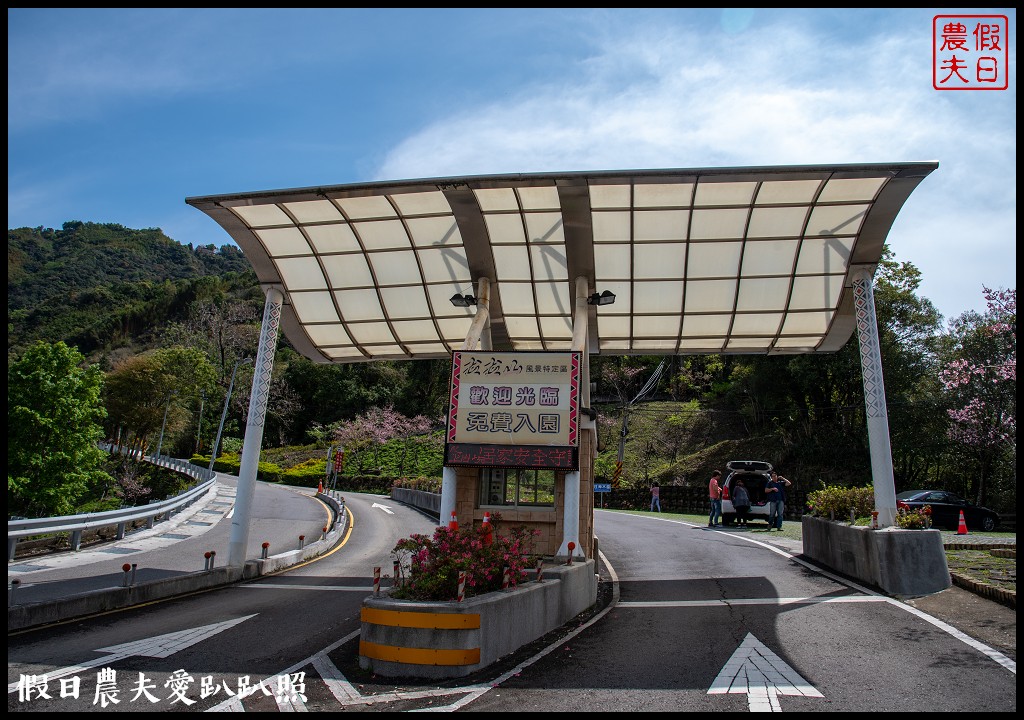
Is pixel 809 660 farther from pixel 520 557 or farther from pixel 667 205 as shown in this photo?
pixel 667 205

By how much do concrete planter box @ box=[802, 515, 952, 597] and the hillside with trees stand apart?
18426 mm

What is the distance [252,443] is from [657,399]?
154 ft

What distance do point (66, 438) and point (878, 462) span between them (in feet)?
141

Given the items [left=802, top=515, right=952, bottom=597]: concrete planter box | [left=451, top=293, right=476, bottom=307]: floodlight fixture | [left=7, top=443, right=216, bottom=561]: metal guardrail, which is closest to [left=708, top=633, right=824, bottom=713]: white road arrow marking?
[left=802, top=515, right=952, bottom=597]: concrete planter box

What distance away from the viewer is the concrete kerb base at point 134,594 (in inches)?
376

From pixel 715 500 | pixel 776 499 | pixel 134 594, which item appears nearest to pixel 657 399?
pixel 715 500

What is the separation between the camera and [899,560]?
11633 millimetres

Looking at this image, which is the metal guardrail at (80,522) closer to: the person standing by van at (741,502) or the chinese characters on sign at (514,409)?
the chinese characters on sign at (514,409)

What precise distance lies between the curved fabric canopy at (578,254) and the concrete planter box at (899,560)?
622cm

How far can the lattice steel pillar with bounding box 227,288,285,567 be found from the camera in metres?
15.0

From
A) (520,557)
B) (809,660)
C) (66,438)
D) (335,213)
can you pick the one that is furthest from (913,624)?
(66,438)

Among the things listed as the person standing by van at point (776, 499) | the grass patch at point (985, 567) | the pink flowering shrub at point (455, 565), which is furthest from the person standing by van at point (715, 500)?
the pink flowering shrub at point (455, 565)

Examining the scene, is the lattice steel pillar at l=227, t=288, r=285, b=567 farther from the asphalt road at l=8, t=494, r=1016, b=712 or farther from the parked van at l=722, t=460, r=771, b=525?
the parked van at l=722, t=460, r=771, b=525

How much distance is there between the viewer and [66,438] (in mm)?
39031
